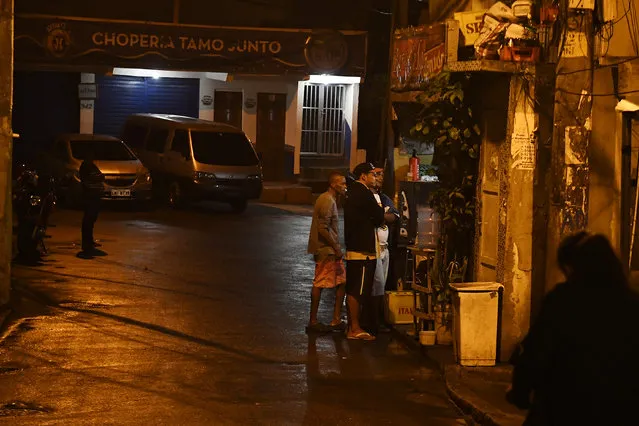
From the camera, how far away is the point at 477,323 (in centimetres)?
1018

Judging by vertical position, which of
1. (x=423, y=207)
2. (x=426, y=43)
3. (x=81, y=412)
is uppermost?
(x=426, y=43)

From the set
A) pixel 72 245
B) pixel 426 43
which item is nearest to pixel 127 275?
pixel 72 245

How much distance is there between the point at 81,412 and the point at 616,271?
5.02 meters

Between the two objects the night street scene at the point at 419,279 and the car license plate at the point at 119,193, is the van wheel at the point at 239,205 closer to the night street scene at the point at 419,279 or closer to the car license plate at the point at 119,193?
the car license plate at the point at 119,193

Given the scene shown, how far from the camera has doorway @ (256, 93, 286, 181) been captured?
3075 centimetres

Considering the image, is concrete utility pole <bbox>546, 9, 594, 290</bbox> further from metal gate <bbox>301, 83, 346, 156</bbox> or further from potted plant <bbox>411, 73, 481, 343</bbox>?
metal gate <bbox>301, 83, 346, 156</bbox>

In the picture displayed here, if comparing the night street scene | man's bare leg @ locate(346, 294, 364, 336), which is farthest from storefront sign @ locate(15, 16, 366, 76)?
man's bare leg @ locate(346, 294, 364, 336)

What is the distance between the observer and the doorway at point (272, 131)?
101 feet

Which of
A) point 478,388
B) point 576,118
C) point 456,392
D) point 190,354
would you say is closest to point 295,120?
point 190,354

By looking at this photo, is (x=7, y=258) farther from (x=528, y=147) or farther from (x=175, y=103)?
(x=175, y=103)

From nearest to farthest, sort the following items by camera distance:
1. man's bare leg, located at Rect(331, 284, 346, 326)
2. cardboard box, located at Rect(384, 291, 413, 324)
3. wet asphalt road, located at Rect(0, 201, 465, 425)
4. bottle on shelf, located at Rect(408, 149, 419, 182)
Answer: wet asphalt road, located at Rect(0, 201, 465, 425) → man's bare leg, located at Rect(331, 284, 346, 326) → cardboard box, located at Rect(384, 291, 413, 324) → bottle on shelf, located at Rect(408, 149, 419, 182)

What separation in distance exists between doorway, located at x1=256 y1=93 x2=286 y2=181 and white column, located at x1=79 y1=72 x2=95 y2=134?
15.2ft

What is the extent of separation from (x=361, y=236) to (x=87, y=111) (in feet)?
66.9

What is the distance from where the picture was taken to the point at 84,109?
30453mm
